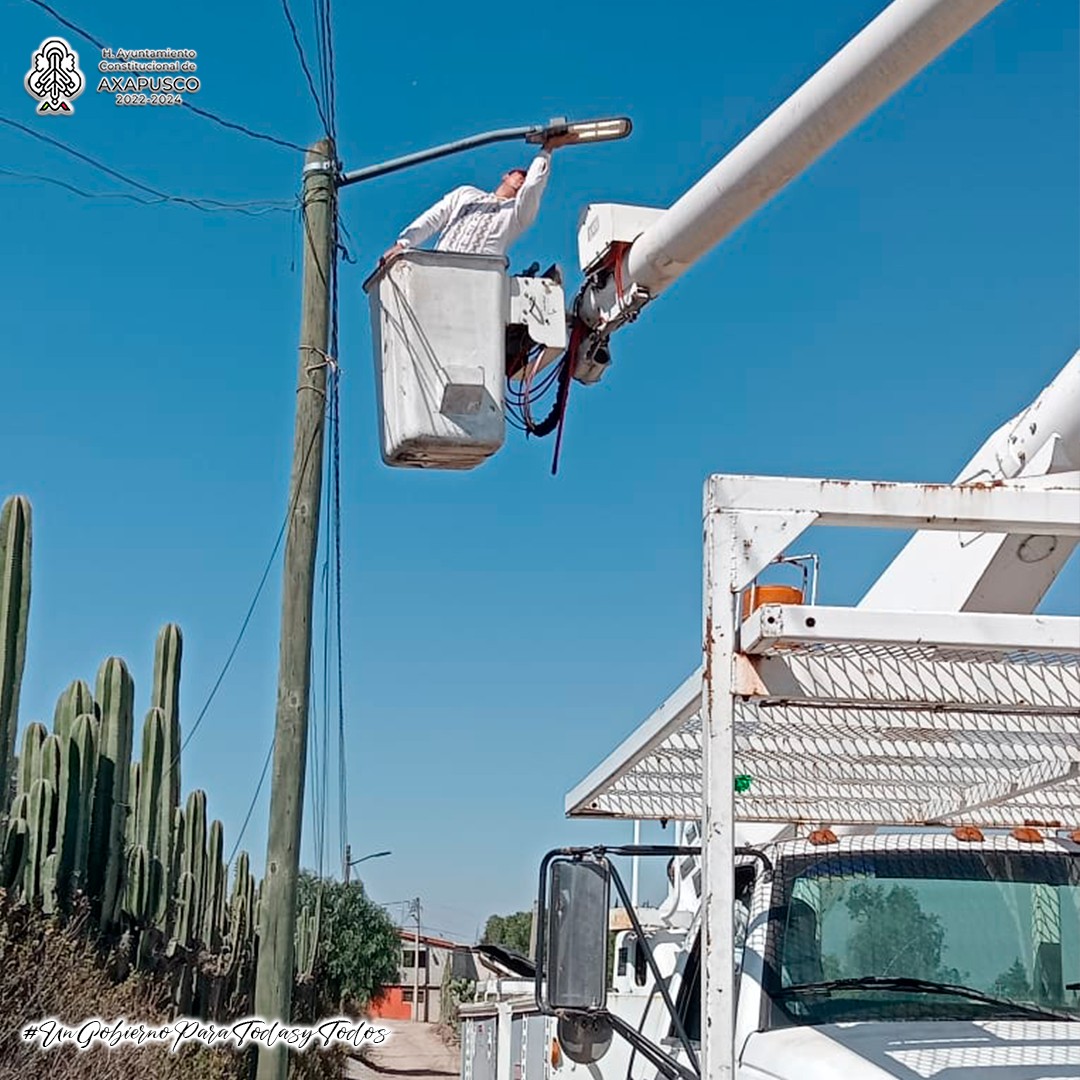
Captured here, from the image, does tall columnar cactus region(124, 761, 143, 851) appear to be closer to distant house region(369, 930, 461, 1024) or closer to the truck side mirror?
the truck side mirror

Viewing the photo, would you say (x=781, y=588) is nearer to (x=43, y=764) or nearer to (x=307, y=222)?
(x=307, y=222)

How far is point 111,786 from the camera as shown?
43.6 ft

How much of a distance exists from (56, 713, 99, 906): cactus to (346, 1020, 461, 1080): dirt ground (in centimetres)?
1324

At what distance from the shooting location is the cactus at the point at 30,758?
12.5 metres

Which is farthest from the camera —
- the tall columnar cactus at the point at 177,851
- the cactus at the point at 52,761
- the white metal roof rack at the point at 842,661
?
the tall columnar cactus at the point at 177,851

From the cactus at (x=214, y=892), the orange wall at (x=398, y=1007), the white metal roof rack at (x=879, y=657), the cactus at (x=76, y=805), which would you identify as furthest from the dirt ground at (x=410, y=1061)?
the white metal roof rack at (x=879, y=657)

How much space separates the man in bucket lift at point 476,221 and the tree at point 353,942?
81.9 ft

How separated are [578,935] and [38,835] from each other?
876cm

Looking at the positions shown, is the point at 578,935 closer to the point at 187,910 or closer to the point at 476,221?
the point at 476,221

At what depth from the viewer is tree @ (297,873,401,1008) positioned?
108 feet

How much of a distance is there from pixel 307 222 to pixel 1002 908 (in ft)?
18.8

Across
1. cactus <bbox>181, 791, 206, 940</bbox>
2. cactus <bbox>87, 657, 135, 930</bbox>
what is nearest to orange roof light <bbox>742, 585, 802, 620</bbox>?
cactus <bbox>87, 657, 135, 930</bbox>

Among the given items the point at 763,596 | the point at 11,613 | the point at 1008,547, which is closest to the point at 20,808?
the point at 11,613

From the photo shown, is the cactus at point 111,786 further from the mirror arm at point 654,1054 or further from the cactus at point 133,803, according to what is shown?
the mirror arm at point 654,1054
